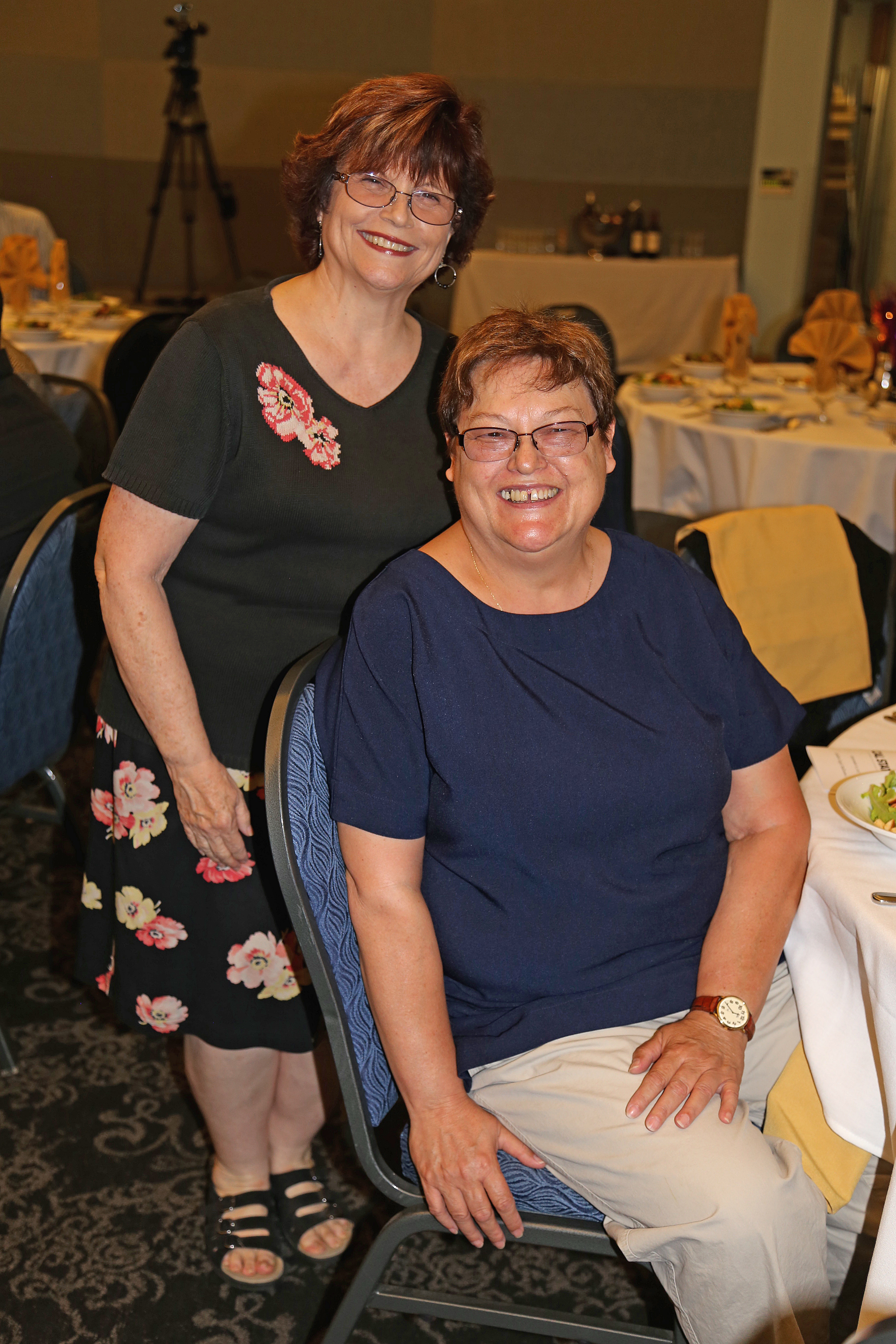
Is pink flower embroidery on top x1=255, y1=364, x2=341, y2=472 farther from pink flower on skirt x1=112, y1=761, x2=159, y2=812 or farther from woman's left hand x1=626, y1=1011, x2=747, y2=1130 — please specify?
woman's left hand x1=626, y1=1011, x2=747, y2=1130

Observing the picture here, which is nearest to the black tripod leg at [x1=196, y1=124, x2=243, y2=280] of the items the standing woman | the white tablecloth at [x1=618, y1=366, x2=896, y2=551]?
the white tablecloth at [x1=618, y1=366, x2=896, y2=551]

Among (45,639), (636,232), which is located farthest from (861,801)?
(636,232)

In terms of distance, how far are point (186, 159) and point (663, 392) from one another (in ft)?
18.4

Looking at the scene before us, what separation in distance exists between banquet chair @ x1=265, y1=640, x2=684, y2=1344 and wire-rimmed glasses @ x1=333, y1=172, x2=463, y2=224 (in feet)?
1.80

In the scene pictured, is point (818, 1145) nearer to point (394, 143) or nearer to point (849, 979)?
point (849, 979)

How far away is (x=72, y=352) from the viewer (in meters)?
4.28

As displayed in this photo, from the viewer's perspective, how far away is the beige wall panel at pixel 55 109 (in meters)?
7.73

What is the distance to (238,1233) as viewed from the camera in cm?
174

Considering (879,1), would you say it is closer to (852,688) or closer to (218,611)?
(852,688)

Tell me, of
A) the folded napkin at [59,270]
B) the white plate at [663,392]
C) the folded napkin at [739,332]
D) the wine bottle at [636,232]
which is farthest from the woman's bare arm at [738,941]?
the wine bottle at [636,232]

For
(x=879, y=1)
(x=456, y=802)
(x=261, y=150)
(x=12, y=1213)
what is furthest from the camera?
(x=261, y=150)

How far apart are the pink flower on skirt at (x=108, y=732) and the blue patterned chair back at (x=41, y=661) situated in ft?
1.33

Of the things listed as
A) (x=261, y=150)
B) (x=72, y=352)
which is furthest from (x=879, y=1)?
(x=72, y=352)

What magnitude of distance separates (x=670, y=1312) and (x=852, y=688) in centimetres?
102
